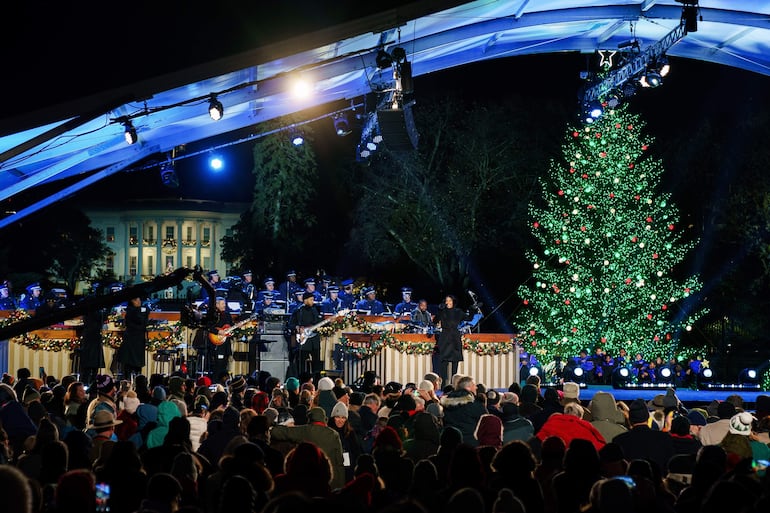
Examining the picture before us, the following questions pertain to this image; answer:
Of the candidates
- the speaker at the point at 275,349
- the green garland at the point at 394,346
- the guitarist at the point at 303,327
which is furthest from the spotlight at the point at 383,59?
the speaker at the point at 275,349

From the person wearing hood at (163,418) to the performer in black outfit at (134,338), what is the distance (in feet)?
35.7

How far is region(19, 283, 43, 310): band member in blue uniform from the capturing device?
22.4 metres

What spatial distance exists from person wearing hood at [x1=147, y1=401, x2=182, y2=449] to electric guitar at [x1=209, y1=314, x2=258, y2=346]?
11793 mm

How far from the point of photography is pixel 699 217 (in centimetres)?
3938

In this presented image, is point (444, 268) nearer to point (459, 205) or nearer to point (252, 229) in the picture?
point (459, 205)

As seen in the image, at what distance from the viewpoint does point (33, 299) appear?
74.4 feet

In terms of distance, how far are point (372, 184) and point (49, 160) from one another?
27125 mm

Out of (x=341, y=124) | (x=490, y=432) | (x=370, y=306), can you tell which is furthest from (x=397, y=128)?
(x=490, y=432)

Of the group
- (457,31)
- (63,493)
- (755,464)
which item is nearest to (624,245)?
(457,31)

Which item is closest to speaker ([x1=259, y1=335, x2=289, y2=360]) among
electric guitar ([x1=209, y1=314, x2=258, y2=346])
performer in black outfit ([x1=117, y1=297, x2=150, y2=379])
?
electric guitar ([x1=209, y1=314, x2=258, y2=346])

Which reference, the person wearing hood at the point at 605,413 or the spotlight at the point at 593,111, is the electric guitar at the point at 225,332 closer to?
the spotlight at the point at 593,111

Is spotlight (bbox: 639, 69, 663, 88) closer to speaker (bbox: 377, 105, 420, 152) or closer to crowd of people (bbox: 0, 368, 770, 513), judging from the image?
speaker (bbox: 377, 105, 420, 152)

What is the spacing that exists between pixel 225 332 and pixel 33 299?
15.6 ft

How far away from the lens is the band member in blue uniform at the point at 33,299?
73.3 ft
